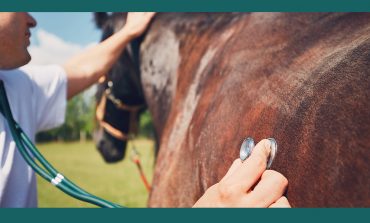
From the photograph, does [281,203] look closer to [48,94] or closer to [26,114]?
[26,114]

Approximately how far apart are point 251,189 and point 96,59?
148cm

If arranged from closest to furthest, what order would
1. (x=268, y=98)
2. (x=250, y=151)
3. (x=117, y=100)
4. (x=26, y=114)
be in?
(x=250, y=151) < (x=268, y=98) < (x=26, y=114) < (x=117, y=100)

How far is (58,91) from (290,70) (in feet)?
3.94

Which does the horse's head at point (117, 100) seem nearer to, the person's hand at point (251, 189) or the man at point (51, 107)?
the man at point (51, 107)

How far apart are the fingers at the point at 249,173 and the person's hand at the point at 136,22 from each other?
1.44 meters

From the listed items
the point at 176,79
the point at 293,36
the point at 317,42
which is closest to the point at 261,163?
the point at 317,42

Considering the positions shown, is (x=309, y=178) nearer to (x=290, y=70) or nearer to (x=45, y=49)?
(x=290, y=70)

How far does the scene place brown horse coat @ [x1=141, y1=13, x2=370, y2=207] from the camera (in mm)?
654

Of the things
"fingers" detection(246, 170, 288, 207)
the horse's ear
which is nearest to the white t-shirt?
the horse's ear

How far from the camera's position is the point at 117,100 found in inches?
108

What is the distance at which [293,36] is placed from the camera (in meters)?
1.19

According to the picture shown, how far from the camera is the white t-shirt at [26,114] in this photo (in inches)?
54.0

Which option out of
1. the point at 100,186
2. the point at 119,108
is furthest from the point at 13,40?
the point at 100,186

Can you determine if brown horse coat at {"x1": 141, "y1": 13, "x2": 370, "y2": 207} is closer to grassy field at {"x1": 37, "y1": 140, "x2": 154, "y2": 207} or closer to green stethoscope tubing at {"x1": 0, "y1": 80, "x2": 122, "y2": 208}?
green stethoscope tubing at {"x1": 0, "y1": 80, "x2": 122, "y2": 208}
